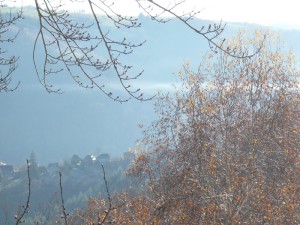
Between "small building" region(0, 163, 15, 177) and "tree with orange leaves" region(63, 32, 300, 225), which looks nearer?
"tree with orange leaves" region(63, 32, 300, 225)

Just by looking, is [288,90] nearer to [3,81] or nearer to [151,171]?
[151,171]

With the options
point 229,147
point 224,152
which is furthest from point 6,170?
point 224,152

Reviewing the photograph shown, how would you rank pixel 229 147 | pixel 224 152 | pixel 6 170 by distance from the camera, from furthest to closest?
1. pixel 6 170
2. pixel 229 147
3. pixel 224 152

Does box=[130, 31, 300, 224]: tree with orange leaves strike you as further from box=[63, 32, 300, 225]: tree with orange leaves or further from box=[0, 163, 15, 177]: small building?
box=[0, 163, 15, 177]: small building

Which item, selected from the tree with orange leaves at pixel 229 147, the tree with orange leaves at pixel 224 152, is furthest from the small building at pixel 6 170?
the tree with orange leaves at pixel 229 147

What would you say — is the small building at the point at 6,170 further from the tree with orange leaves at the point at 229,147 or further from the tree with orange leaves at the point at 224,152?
the tree with orange leaves at the point at 229,147

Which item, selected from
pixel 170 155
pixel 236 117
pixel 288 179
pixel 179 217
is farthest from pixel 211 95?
pixel 179 217

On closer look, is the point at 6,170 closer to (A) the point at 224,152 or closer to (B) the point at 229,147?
(B) the point at 229,147

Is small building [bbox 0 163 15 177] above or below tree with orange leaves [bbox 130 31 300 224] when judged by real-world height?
below

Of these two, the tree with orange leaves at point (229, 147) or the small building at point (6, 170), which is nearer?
the tree with orange leaves at point (229, 147)

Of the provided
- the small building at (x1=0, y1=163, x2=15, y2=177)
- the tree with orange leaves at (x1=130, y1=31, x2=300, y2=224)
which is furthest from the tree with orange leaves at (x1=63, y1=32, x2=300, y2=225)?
the small building at (x1=0, y1=163, x2=15, y2=177)

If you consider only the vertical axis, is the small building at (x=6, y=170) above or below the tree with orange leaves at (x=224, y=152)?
below

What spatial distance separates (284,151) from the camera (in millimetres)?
15539

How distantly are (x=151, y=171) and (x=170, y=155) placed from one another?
94cm
